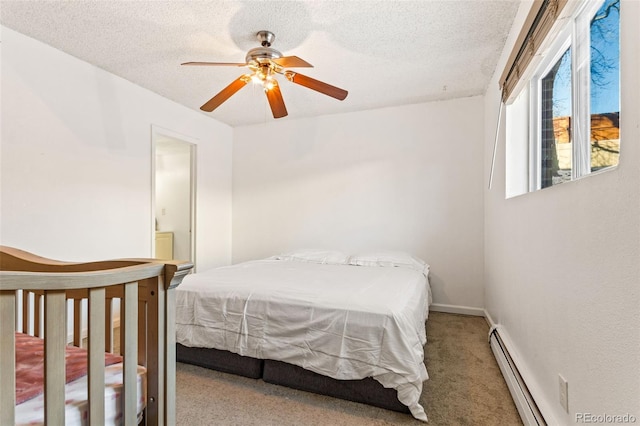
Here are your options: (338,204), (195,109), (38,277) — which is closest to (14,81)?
(195,109)

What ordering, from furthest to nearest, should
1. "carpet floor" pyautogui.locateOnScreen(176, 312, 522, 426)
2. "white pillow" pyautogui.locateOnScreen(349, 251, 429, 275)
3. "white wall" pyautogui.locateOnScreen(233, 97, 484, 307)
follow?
1. "white wall" pyautogui.locateOnScreen(233, 97, 484, 307)
2. "white pillow" pyautogui.locateOnScreen(349, 251, 429, 275)
3. "carpet floor" pyautogui.locateOnScreen(176, 312, 522, 426)

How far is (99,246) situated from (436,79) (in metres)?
3.65

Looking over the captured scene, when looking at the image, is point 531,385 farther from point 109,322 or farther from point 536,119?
point 109,322

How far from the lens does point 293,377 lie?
186 centimetres

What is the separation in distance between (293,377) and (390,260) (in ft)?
5.54

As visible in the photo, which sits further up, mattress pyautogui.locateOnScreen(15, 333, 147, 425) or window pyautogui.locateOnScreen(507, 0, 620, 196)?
window pyautogui.locateOnScreen(507, 0, 620, 196)

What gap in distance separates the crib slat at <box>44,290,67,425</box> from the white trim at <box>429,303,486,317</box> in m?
3.40

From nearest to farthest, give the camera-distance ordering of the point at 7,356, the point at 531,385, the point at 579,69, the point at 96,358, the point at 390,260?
1. the point at 7,356
2. the point at 96,358
3. the point at 579,69
4. the point at 531,385
5. the point at 390,260

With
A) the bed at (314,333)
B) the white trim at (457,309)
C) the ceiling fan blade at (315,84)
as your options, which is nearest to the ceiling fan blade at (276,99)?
the ceiling fan blade at (315,84)

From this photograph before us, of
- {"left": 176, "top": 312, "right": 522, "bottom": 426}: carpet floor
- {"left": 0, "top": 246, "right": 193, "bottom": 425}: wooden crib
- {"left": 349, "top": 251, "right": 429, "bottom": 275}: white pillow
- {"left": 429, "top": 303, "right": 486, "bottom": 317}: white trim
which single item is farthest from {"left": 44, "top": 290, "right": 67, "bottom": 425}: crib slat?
{"left": 429, "top": 303, "right": 486, "bottom": 317}: white trim

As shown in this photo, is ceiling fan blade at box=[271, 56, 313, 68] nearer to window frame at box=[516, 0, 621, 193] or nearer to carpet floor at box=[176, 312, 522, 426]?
window frame at box=[516, 0, 621, 193]

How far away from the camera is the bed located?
161cm

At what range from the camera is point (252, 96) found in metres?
3.47

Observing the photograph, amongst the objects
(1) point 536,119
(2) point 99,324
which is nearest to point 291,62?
(1) point 536,119
